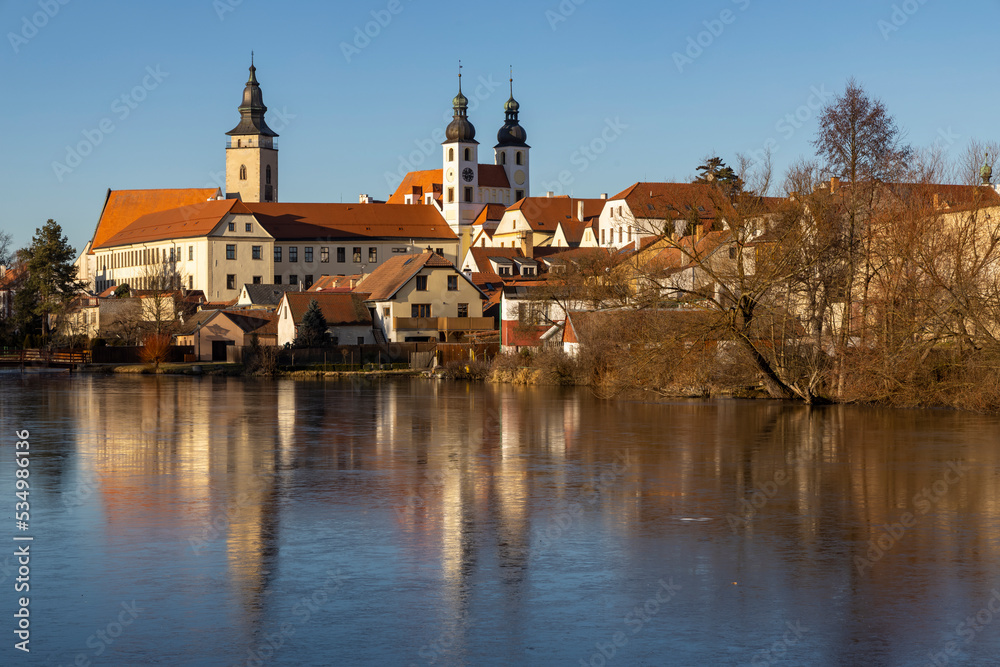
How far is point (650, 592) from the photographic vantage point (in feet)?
38.7

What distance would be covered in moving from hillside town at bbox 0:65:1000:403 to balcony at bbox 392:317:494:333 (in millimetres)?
142

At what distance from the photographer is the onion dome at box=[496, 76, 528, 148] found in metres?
170

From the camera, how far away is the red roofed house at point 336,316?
78.1 metres

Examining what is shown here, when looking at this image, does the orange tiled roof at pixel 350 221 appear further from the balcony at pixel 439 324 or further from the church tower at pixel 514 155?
the balcony at pixel 439 324

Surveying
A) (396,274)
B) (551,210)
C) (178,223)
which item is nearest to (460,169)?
(551,210)

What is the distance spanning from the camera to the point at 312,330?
7512 centimetres

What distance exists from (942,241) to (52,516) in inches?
1204

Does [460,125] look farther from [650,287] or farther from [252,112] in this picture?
[650,287]

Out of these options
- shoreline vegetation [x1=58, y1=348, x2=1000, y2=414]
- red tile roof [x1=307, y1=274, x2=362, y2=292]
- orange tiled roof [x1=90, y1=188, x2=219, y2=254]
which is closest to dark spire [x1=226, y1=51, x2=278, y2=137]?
orange tiled roof [x1=90, y1=188, x2=219, y2=254]

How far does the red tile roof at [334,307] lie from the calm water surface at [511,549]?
49.8 meters

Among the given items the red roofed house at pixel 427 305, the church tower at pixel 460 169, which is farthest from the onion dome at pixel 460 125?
the red roofed house at pixel 427 305

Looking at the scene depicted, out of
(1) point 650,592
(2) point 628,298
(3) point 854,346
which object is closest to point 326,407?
(2) point 628,298

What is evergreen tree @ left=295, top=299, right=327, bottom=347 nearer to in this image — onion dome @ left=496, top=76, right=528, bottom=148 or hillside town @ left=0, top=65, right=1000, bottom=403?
hillside town @ left=0, top=65, right=1000, bottom=403

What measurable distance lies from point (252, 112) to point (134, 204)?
92.8ft
